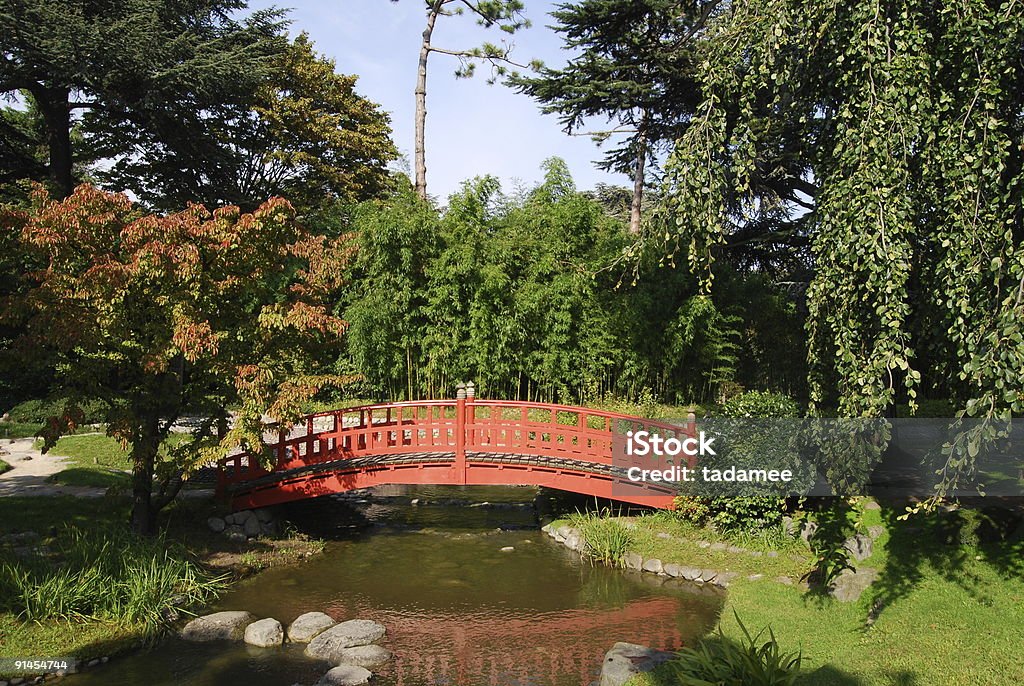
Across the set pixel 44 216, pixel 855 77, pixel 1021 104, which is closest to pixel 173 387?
pixel 44 216

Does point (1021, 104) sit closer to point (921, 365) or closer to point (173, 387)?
point (921, 365)

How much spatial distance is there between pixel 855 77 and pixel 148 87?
14835mm

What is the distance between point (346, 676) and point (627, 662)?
245 centimetres

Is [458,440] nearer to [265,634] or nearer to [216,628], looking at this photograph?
[265,634]

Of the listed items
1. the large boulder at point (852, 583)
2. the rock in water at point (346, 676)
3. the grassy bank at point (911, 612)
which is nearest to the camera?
the grassy bank at point (911, 612)

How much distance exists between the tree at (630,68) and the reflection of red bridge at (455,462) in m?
5.56

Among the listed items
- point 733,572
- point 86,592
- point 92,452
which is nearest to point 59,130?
point 92,452

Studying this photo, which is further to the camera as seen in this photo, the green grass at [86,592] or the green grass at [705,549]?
the green grass at [705,549]

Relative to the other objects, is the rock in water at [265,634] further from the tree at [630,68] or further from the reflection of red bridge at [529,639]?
the tree at [630,68]

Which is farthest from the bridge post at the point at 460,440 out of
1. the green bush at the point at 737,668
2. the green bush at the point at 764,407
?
the green bush at the point at 737,668

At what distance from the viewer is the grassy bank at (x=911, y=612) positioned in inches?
204

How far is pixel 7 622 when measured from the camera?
6.58 m

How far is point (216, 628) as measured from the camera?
7.14 m

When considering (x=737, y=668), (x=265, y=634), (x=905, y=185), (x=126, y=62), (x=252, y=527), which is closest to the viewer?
(x=905, y=185)
